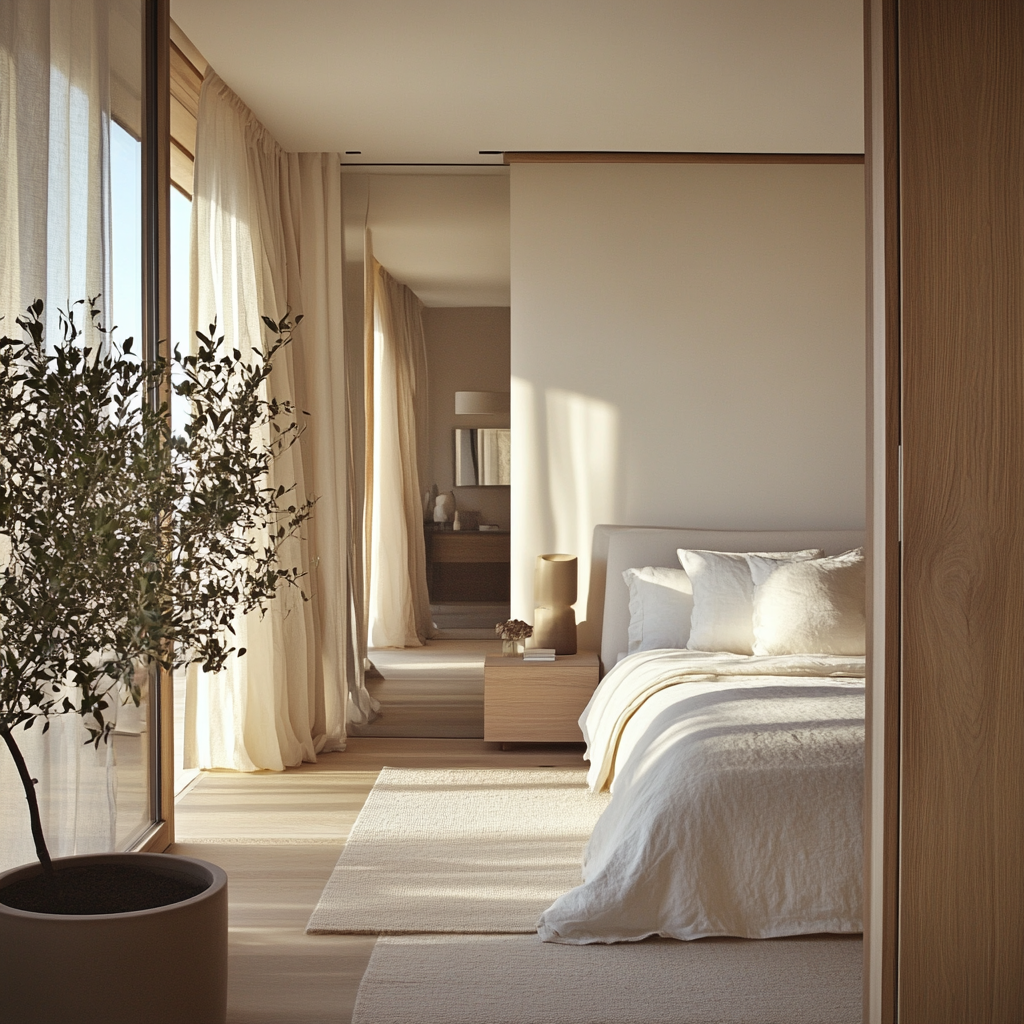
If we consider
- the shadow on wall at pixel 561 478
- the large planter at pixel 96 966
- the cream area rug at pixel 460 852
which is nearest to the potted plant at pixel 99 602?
the large planter at pixel 96 966

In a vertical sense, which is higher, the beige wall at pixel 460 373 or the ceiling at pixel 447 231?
the ceiling at pixel 447 231

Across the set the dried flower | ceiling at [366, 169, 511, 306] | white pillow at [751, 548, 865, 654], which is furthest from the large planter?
ceiling at [366, 169, 511, 306]

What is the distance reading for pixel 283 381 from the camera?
444 centimetres

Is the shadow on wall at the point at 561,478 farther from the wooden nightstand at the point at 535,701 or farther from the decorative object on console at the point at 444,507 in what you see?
the wooden nightstand at the point at 535,701

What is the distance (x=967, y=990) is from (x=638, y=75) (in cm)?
327

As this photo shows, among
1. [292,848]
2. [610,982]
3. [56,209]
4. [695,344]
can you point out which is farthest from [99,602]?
[695,344]

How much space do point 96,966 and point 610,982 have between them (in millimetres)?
1231

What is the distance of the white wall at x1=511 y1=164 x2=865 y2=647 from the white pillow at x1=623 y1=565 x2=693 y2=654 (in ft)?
1.67

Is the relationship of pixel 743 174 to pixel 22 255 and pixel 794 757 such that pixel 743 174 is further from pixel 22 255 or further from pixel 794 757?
pixel 22 255

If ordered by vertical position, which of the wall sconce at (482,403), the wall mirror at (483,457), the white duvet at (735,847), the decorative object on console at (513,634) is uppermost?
the wall sconce at (482,403)

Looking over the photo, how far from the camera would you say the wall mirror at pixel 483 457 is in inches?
200

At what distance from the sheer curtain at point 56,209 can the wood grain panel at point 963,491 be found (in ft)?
5.55

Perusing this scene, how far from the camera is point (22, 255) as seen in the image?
7.38 feet

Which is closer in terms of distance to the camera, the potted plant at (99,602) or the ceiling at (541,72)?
the potted plant at (99,602)
